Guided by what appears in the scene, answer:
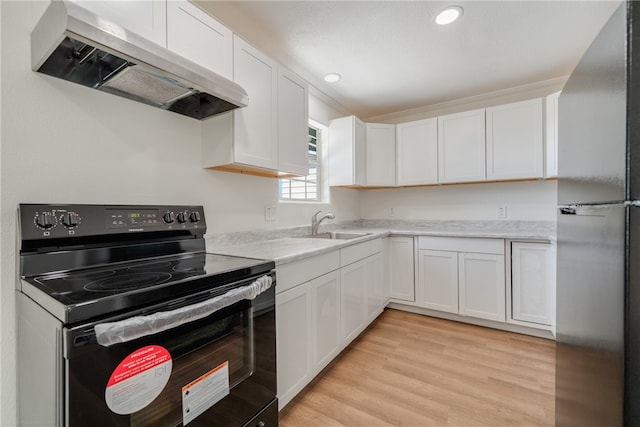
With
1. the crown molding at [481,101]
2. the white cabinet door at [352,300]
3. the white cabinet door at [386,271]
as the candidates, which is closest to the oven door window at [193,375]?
the white cabinet door at [352,300]

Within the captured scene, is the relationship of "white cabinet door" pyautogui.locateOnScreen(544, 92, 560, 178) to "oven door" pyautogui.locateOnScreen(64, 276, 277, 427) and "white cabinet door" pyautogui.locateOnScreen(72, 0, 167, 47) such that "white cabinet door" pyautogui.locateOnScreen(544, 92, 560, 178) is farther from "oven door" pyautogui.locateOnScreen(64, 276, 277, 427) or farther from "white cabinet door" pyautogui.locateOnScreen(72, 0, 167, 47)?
"white cabinet door" pyautogui.locateOnScreen(72, 0, 167, 47)

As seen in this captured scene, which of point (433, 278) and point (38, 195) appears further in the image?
point (433, 278)

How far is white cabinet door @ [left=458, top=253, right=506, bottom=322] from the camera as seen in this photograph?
8.23ft

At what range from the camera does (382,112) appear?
3.62 meters

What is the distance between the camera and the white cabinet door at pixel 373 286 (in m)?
2.44

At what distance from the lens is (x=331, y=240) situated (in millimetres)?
2102

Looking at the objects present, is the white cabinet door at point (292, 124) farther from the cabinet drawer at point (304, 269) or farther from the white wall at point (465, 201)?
the white wall at point (465, 201)

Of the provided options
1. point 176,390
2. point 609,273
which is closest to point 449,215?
point 609,273

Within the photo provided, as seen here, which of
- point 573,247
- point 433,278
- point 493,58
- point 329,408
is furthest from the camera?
point 433,278

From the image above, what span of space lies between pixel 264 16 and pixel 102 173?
140 cm

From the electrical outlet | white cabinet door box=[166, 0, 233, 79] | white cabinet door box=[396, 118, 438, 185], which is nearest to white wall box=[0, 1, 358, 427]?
white cabinet door box=[166, 0, 233, 79]

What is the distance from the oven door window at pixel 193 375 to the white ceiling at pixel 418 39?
1.84 m

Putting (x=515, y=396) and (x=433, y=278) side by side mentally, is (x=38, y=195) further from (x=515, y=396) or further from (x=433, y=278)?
(x=433, y=278)

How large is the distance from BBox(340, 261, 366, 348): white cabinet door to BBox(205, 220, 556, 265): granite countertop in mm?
231
